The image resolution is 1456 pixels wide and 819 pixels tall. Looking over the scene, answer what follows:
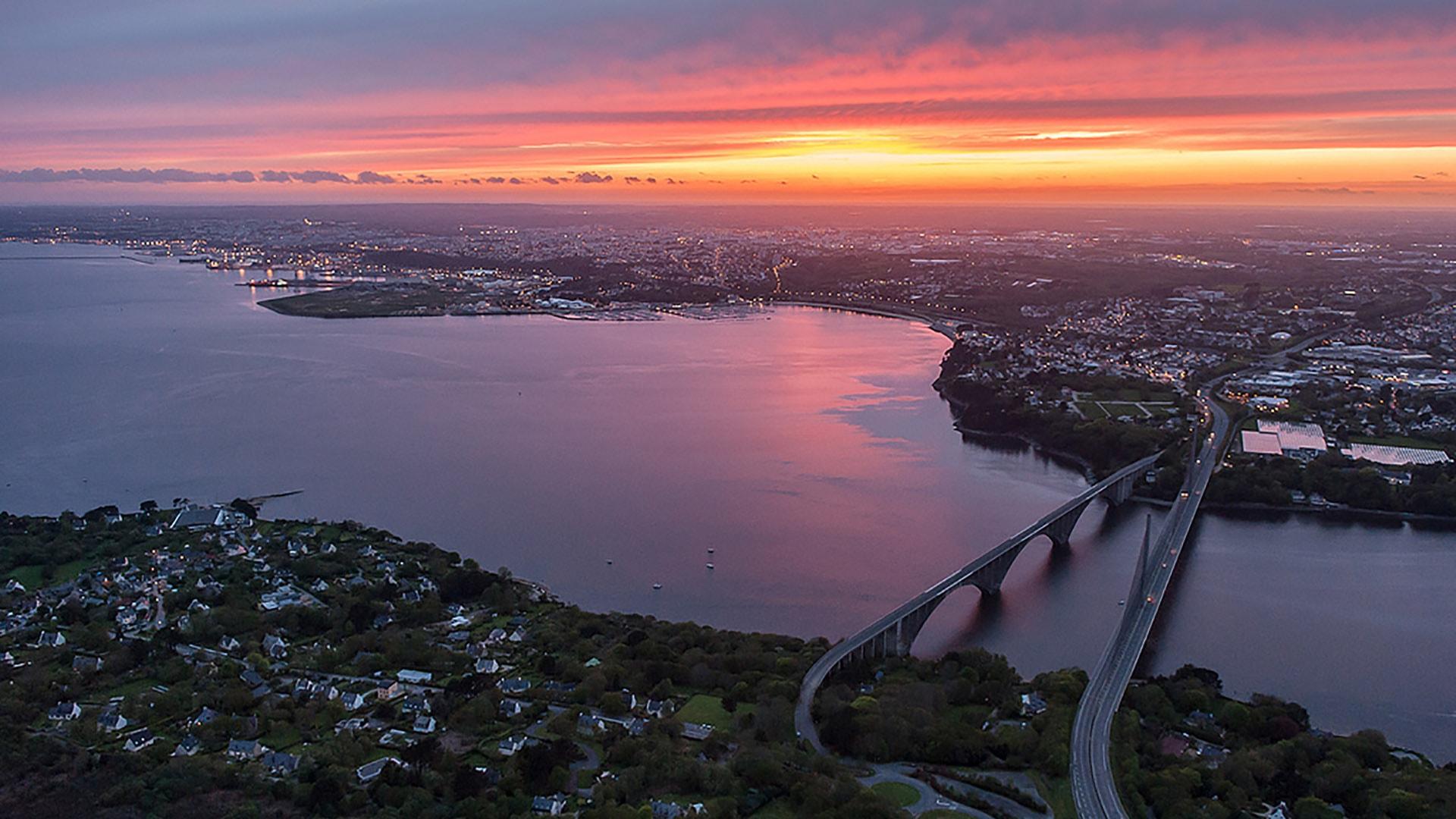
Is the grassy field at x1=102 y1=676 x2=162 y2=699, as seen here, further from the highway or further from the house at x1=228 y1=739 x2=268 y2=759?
the highway

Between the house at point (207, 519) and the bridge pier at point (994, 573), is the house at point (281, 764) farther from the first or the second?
the bridge pier at point (994, 573)

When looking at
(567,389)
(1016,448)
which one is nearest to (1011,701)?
(1016,448)

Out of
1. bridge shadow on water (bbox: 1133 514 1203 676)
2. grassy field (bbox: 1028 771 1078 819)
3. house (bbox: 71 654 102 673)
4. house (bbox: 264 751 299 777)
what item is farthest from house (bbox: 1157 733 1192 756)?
house (bbox: 71 654 102 673)

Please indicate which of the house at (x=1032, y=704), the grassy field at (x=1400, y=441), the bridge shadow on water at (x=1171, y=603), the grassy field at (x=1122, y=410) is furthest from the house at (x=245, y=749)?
the grassy field at (x=1400, y=441)

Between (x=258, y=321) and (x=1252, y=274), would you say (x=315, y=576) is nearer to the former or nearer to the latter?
(x=258, y=321)

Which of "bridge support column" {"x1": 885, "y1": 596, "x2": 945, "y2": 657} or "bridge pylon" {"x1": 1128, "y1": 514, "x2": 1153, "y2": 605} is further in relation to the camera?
"bridge pylon" {"x1": 1128, "y1": 514, "x2": 1153, "y2": 605}

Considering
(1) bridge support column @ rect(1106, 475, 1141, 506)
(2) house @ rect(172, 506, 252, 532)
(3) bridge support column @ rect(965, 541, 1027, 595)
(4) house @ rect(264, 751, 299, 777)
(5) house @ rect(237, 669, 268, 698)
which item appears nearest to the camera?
(4) house @ rect(264, 751, 299, 777)
